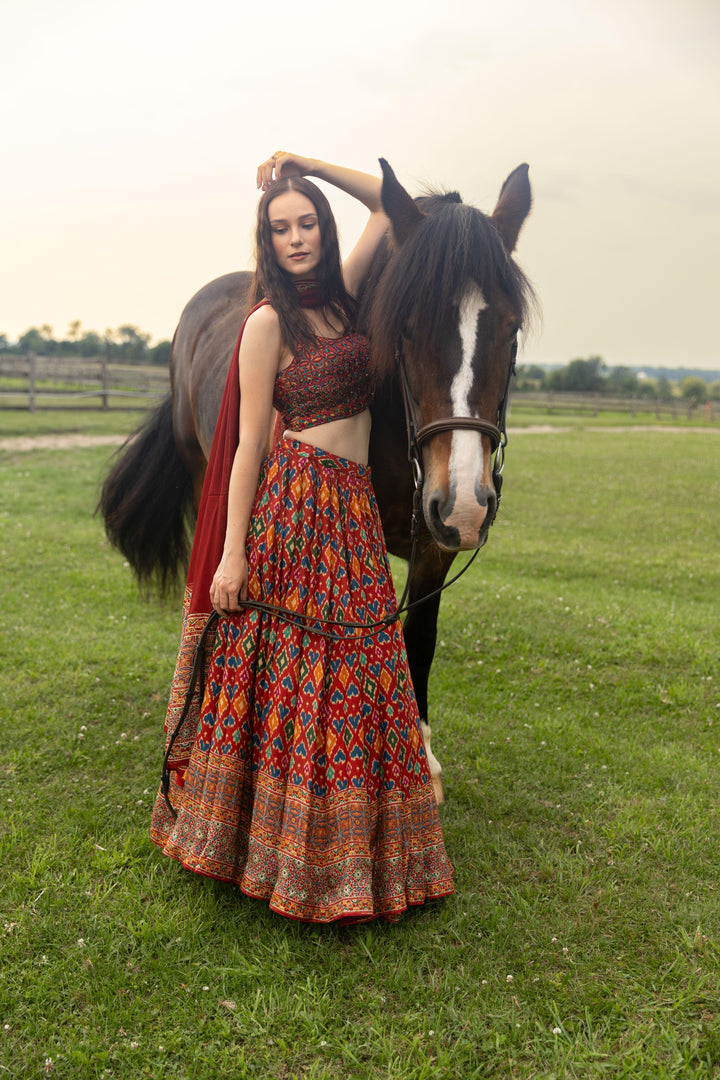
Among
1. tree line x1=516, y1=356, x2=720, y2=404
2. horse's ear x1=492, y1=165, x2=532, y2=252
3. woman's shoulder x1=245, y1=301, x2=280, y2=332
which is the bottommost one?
woman's shoulder x1=245, y1=301, x2=280, y2=332

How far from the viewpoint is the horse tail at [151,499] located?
16.5 ft

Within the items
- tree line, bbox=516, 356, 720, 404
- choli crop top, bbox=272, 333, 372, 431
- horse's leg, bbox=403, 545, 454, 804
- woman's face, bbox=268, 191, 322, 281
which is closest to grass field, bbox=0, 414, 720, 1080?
horse's leg, bbox=403, 545, 454, 804

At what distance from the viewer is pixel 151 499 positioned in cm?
502

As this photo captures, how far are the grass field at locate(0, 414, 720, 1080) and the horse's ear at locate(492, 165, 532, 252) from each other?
232 centimetres

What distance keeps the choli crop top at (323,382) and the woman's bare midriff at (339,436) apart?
0.02 metres

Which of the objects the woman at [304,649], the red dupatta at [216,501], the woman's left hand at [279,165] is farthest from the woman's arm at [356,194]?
the red dupatta at [216,501]

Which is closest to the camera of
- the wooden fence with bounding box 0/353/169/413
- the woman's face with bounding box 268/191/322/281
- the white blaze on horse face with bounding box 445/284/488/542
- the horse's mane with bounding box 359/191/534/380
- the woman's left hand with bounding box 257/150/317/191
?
the white blaze on horse face with bounding box 445/284/488/542

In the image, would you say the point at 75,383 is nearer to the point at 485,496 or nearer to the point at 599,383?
the point at 485,496

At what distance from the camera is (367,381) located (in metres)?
2.76

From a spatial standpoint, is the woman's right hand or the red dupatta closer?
the woman's right hand

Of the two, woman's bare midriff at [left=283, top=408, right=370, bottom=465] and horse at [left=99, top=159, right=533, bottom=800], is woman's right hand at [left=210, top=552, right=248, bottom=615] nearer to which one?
woman's bare midriff at [left=283, top=408, right=370, bottom=465]

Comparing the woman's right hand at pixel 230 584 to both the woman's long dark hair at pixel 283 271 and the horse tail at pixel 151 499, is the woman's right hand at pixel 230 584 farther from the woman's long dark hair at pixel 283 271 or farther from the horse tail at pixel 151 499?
the horse tail at pixel 151 499

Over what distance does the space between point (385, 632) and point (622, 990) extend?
1312 millimetres

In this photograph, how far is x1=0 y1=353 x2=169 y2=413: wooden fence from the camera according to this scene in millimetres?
20891
